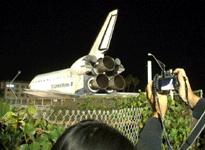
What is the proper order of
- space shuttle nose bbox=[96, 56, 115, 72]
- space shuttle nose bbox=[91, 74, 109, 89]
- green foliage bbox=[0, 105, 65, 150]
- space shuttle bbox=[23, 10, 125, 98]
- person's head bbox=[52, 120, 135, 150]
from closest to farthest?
person's head bbox=[52, 120, 135, 150] < green foliage bbox=[0, 105, 65, 150] < space shuttle nose bbox=[91, 74, 109, 89] < space shuttle nose bbox=[96, 56, 115, 72] < space shuttle bbox=[23, 10, 125, 98]

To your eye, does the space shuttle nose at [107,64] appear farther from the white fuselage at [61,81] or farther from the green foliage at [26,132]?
the green foliage at [26,132]

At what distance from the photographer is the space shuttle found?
10797 mm

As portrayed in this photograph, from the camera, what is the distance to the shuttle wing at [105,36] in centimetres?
1355

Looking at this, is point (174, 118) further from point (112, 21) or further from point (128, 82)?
point (128, 82)

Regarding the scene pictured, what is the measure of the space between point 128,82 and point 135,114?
46.4 m

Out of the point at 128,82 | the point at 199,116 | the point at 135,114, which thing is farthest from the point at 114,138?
the point at 128,82

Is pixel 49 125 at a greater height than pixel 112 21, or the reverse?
pixel 112 21

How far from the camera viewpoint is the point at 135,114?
3.12m

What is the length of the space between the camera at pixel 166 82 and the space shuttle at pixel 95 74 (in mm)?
9021

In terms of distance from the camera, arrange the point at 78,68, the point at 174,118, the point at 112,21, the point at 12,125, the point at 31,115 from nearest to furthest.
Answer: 1. the point at 12,125
2. the point at 31,115
3. the point at 174,118
4. the point at 78,68
5. the point at 112,21

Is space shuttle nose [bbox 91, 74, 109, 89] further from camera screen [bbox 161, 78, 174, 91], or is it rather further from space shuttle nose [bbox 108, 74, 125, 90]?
camera screen [bbox 161, 78, 174, 91]

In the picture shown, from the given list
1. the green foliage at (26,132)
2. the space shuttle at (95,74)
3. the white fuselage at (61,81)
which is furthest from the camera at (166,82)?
the white fuselage at (61,81)

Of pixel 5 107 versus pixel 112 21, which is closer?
pixel 5 107

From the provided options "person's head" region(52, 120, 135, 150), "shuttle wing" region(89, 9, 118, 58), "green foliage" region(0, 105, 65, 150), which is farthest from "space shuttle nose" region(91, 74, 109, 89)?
"person's head" region(52, 120, 135, 150)
